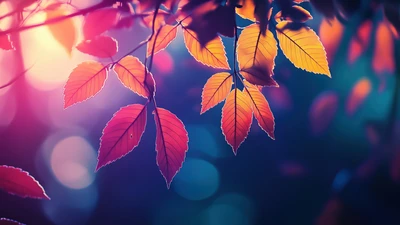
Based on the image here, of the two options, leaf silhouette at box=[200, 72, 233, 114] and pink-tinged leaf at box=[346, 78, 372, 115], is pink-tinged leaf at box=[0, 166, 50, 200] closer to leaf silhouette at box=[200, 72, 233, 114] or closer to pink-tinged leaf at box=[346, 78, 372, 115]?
leaf silhouette at box=[200, 72, 233, 114]

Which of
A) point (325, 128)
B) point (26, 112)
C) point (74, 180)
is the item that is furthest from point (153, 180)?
point (325, 128)

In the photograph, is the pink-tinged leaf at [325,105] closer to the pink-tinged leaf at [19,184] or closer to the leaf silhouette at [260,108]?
the leaf silhouette at [260,108]

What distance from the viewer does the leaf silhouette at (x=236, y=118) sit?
0.33 metres

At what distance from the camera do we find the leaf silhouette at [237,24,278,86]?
30 centimetres

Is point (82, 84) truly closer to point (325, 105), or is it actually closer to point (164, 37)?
point (164, 37)

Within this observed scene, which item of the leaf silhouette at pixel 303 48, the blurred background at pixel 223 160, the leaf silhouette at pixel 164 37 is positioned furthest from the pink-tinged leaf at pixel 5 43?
the blurred background at pixel 223 160

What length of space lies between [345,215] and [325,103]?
594 millimetres

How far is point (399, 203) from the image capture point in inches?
60.3

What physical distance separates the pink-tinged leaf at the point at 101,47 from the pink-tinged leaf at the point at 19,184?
5.1 inches

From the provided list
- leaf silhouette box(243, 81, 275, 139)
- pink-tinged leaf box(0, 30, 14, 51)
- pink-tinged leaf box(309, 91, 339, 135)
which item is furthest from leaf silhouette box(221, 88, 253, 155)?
pink-tinged leaf box(309, 91, 339, 135)

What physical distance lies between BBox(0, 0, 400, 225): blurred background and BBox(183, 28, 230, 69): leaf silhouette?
0.95m

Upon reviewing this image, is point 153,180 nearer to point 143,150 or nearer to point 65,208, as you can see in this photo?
point 143,150

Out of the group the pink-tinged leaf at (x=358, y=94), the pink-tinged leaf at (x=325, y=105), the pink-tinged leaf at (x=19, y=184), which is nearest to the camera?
the pink-tinged leaf at (x=19, y=184)

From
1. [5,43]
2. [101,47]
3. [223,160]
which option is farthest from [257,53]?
[223,160]
